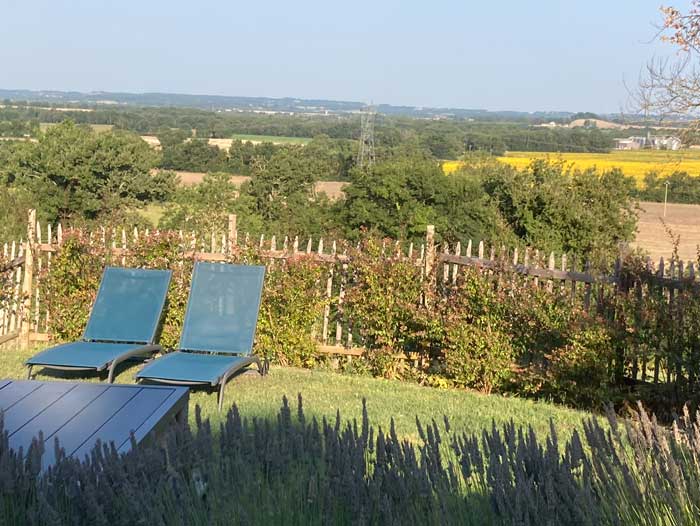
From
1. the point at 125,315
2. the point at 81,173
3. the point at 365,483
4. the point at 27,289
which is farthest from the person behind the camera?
the point at 81,173

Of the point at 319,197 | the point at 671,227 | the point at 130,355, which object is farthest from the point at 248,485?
the point at 671,227

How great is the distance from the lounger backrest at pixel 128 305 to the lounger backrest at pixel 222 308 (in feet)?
0.99

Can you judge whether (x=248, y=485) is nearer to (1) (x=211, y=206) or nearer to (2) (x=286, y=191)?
(1) (x=211, y=206)

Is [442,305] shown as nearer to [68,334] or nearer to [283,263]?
[283,263]

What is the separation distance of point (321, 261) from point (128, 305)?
187cm

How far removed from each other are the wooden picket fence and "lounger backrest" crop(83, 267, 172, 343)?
0.66 m

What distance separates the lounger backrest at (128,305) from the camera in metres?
7.37

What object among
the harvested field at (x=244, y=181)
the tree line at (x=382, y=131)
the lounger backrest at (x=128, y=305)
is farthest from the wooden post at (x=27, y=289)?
the tree line at (x=382, y=131)

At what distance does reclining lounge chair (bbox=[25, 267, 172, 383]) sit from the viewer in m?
7.09

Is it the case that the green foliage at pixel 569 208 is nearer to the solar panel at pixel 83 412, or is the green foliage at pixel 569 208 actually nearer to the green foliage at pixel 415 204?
the green foliage at pixel 415 204

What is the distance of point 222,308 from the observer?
742 centimetres

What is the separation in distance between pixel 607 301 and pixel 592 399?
32.3 inches

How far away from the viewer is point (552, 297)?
698cm

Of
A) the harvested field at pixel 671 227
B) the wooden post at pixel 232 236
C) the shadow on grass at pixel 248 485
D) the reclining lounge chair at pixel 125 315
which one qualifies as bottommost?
the harvested field at pixel 671 227
